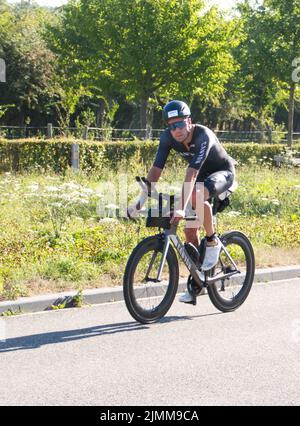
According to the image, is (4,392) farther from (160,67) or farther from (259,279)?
(160,67)

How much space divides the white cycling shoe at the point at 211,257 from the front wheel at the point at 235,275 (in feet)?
0.53

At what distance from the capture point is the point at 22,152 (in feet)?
65.6

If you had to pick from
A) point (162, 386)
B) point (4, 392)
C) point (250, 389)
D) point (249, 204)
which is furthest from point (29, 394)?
point (249, 204)

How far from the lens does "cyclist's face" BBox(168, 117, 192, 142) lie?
6.63 meters

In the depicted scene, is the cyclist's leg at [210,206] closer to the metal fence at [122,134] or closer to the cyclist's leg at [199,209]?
the cyclist's leg at [199,209]

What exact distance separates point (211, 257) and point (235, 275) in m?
0.60

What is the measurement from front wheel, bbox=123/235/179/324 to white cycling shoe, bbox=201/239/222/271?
37cm

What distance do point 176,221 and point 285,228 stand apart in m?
5.37

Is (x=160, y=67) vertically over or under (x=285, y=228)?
over

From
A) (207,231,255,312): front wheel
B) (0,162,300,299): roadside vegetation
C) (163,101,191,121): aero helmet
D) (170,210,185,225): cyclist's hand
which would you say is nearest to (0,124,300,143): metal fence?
(0,162,300,299): roadside vegetation

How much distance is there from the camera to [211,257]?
696 centimetres

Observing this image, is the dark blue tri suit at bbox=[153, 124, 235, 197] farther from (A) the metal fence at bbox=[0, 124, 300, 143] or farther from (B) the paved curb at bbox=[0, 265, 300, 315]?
(A) the metal fence at bbox=[0, 124, 300, 143]

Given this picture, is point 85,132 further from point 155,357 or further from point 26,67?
point 26,67

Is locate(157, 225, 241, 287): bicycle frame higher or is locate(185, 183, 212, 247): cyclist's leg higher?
locate(185, 183, 212, 247): cyclist's leg
